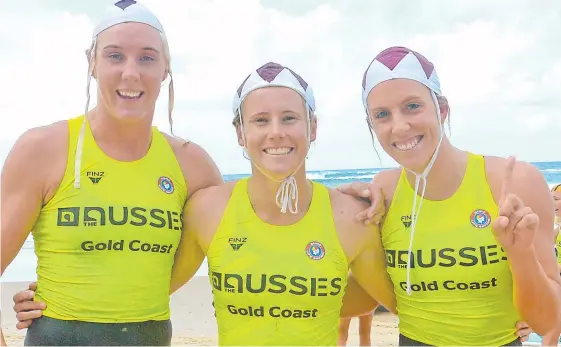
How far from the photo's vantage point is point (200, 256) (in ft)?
11.6

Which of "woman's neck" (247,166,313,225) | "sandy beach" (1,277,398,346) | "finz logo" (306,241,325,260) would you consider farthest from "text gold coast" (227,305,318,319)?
"sandy beach" (1,277,398,346)

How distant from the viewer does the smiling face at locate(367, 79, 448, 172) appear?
311 cm

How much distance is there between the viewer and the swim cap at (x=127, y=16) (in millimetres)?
3322

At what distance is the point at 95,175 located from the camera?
3264 mm

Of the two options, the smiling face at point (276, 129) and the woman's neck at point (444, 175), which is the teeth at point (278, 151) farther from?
the woman's neck at point (444, 175)

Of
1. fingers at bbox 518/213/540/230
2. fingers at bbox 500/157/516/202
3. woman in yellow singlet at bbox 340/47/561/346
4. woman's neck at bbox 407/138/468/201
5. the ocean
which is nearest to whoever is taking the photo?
fingers at bbox 518/213/540/230

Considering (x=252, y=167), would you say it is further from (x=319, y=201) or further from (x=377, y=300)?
(x=377, y=300)

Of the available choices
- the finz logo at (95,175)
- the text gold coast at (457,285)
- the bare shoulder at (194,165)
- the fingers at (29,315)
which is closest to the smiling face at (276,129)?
the bare shoulder at (194,165)

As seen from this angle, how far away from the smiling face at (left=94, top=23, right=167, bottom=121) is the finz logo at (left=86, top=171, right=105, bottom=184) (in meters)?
0.36

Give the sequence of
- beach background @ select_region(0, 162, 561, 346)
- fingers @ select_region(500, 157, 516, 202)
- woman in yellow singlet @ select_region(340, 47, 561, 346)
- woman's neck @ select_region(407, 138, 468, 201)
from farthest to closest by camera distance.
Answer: beach background @ select_region(0, 162, 561, 346)
woman's neck @ select_region(407, 138, 468, 201)
woman in yellow singlet @ select_region(340, 47, 561, 346)
fingers @ select_region(500, 157, 516, 202)

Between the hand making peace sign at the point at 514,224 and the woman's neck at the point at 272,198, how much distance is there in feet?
3.63

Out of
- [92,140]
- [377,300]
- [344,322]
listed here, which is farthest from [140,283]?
[344,322]

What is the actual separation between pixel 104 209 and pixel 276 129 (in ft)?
3.63

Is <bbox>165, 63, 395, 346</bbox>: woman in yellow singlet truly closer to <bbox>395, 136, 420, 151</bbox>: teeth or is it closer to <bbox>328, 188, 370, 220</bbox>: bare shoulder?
<bbox>328, 188, 370, 220</bbox>: bare shoulder
